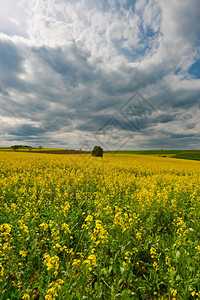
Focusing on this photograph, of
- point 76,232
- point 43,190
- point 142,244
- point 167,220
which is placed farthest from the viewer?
point 43,190

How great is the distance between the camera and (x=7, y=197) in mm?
6719

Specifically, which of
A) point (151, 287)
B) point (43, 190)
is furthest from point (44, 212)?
point (151, 287)

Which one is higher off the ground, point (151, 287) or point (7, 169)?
point (7, 169)

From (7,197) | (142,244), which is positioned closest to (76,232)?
(142,244)

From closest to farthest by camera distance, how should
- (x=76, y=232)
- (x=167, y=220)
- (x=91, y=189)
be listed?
(x=76, y=232) → (x=167, y=220) → (x=91, y=189)

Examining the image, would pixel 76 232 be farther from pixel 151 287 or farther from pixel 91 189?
pixel 91 189

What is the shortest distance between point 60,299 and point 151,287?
5.78ft

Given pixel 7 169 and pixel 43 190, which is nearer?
pixel 43 190

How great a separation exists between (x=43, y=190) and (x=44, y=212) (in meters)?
1.90

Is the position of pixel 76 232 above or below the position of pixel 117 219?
below

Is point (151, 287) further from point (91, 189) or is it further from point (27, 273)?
point (91, 189)

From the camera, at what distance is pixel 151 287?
2.94 metres

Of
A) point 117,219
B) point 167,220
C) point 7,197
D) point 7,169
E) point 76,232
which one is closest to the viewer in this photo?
point 117,219

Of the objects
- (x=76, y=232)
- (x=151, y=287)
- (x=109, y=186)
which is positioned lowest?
(x=151, y=287)
